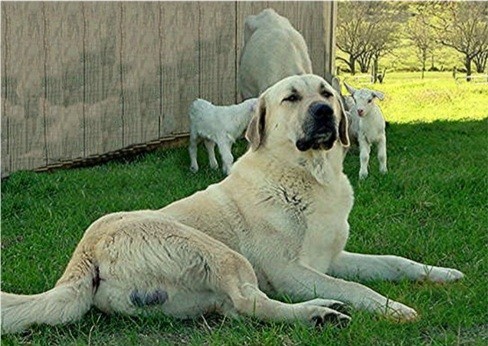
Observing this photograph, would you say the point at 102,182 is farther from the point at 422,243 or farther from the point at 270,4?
the point at 270,4

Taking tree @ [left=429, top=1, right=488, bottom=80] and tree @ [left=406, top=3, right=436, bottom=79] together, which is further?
tree @ [left=406, top=3, right=436, bottom=79]

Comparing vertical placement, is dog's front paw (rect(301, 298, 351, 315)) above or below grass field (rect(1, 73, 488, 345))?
above

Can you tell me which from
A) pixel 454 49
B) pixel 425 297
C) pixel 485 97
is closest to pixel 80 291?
pixel 425 297

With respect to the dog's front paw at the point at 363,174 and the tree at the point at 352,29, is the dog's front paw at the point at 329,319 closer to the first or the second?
the dog's front paw at the point at 363,174

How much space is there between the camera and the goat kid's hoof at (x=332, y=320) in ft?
11.2

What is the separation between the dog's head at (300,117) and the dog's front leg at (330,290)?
63 cm

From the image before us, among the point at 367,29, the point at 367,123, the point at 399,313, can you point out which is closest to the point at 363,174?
the point at 367,123

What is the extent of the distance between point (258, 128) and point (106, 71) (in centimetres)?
460

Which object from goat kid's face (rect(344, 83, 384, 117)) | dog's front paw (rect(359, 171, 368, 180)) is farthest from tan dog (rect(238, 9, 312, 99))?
dog's front paw (rect(359, 171, 368, 180))

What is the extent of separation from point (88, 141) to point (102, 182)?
1255 millimetres

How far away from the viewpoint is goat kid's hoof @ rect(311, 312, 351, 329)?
3410 millimetres

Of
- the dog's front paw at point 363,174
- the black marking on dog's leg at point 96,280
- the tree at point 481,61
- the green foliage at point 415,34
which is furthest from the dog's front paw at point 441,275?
the tree at point 481,61

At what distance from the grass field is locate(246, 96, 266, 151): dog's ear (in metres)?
0.91

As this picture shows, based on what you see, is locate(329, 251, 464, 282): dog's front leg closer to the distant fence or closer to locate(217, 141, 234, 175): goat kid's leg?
locate(217, 141, 234, 175): goat kid's leg
